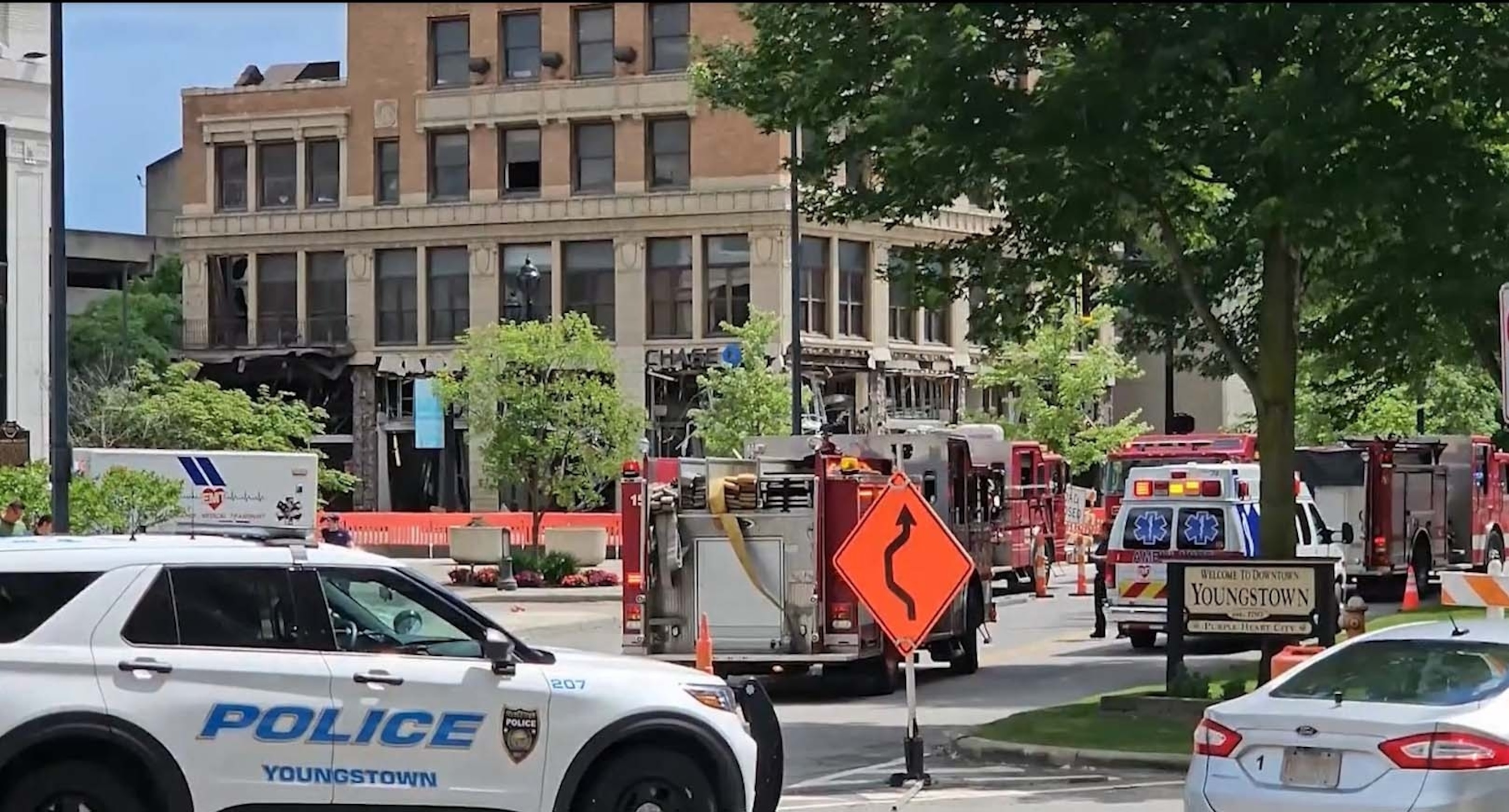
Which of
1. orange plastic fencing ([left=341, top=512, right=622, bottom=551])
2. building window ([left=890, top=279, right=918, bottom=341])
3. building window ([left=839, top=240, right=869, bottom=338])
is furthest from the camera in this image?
building window ([left=890, top=279, right=918, bottom=341])

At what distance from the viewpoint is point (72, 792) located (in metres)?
9.62

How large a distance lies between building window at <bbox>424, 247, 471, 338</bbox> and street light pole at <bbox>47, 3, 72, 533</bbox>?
38974mm

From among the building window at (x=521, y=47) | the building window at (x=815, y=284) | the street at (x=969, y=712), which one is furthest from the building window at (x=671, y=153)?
the street at (x=969, y=712)

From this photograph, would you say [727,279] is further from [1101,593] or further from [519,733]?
[519,733]

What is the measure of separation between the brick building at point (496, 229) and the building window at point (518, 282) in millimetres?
102

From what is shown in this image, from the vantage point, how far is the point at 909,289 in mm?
18609

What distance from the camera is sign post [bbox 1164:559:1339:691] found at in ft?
53.4

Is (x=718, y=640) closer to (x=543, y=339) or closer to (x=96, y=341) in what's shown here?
(x=543, y=339)

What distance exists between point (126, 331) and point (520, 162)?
1758 cm

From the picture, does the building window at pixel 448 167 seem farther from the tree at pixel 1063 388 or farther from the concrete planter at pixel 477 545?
the concrete planter at pixel 477 545

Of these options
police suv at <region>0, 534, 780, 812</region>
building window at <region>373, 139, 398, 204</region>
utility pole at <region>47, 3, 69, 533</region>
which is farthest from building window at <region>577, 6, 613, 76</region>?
police suv at <region>0, 534, 780, 812</region>

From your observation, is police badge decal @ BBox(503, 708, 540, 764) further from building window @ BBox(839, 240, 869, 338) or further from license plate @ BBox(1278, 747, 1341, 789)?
building window @ BBox(839, 240, 869, 338)

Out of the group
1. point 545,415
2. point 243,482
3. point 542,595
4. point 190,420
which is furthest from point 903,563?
point 190,420

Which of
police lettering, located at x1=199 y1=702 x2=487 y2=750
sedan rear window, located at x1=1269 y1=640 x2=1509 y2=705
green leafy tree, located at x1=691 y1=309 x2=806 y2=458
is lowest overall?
police lettering, located at x1=199 y1=702 x2=487 y2=750
